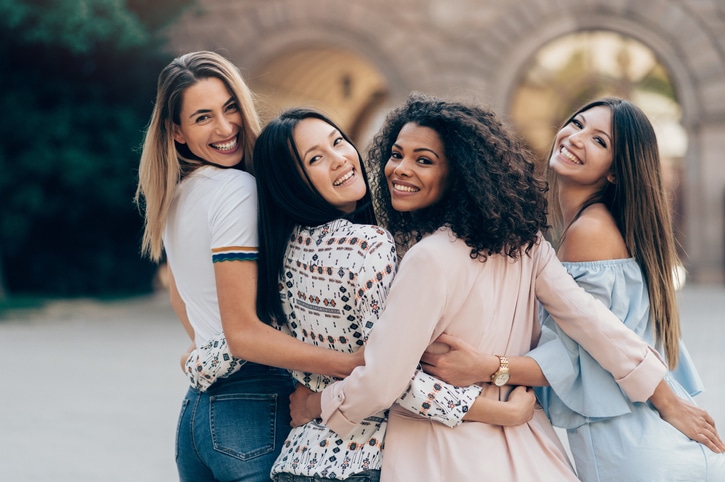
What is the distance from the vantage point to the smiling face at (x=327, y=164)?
2.62 metres

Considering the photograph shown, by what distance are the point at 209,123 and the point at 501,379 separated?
1.28 meters

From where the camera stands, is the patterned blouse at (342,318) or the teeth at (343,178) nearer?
the patterned blouse at (342,318)

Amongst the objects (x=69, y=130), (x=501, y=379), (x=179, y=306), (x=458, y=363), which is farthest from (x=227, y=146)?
(x=69, y=130)

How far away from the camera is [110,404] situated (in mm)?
7543

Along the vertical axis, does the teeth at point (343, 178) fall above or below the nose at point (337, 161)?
below

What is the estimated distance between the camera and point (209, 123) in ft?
9.59

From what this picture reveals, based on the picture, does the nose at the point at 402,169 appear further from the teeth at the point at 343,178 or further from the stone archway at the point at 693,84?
the stone archway at the point at 693,84

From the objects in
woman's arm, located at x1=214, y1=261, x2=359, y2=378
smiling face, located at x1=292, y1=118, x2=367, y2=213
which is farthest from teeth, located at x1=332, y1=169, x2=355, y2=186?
woman's arm, located at x1=214, y1=261, x2=359, y2=378

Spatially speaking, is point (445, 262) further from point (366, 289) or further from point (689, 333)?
point (689, 333)

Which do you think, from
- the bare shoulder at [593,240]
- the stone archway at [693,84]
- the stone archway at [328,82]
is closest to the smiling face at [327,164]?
the bare shoulder at [593,240]

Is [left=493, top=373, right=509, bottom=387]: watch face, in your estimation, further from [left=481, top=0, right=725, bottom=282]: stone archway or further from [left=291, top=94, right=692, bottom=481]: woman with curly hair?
[left=481, top=0, right=725, bottom=282]: stone archway

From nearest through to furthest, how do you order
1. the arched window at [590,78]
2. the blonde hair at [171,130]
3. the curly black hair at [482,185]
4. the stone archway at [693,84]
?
the curly black hair at [482,185] → the blonde hair at [171,130] → the stone archway at [693,84] → the arched window at [590,78]

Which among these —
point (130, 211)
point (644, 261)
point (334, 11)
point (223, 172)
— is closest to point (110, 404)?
point (223, 172)

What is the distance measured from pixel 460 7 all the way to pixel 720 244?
6293 millimetres
